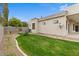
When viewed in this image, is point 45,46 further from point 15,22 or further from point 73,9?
point 73,9

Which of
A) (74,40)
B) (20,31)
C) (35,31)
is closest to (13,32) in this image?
(20,31)

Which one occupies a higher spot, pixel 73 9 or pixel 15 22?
pixel 73 9

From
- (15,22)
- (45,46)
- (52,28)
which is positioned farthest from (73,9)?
(15,22)

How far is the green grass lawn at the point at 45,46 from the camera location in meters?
6.66

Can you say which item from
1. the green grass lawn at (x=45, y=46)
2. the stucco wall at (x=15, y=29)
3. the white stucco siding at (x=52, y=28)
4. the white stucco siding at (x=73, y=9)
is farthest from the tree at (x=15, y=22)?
the white stucco siding at (x=73, y=9)

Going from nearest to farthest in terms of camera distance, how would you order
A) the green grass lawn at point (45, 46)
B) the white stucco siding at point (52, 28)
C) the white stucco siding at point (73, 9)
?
1. the green grass lawn at point (45, 46)
2. the white stucco siding at point (73, 9)
3. the white stucco siding at point (52, 28)

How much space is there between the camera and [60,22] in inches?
275

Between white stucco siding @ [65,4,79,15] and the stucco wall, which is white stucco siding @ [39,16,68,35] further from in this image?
the stucco wall

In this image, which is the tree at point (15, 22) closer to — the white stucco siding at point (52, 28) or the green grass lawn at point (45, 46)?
the green grass lawn at point (45, 46)

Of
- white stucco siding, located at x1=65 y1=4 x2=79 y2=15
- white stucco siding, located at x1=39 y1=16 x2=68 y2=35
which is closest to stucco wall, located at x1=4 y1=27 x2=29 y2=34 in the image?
white stucco siding, located at x1=39 y1=16 x2=68 y2=35

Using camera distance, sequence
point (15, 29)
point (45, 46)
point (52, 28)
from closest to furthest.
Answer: point (45, 46)
point (15, 29)
point (52, 28)

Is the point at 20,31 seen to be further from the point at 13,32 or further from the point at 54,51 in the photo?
the point at 54,51

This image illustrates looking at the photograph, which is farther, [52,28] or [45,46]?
[52,28]

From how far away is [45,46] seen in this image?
6797 mm
